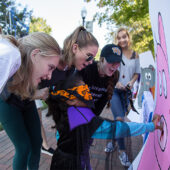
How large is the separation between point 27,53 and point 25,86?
240 mm

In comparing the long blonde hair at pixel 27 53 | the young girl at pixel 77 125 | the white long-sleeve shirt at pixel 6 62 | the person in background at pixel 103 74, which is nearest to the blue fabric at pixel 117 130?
the young girl at pixel 77 125

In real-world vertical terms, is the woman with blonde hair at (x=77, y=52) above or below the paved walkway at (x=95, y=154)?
above

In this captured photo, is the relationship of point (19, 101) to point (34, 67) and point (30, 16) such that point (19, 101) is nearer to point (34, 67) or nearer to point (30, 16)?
point (34, 67)

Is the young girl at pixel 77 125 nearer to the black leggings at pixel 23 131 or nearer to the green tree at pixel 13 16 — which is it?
the black leggings at pixel 23 131

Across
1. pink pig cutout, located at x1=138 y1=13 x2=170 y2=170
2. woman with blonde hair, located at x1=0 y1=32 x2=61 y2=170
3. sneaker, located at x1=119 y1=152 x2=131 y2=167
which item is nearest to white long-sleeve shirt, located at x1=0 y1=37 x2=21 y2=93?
woman with blonde hair, located at x1=0 y1=32 x2=61 y2=170

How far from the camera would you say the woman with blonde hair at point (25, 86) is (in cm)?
112

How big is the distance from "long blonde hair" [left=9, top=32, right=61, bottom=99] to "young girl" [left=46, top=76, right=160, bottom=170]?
9.0 inches

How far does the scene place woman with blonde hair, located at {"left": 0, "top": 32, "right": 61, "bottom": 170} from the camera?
112 cm

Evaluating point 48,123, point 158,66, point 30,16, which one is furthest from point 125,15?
point 30,16

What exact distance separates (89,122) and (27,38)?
726 millimetres

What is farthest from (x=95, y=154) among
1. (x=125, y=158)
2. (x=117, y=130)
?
(x=117, y=130)

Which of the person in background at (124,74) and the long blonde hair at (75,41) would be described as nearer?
the long blonde hair at (75,41)

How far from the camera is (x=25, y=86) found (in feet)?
3.97

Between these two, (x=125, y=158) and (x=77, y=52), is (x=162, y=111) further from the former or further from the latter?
(x=77, y=52)
